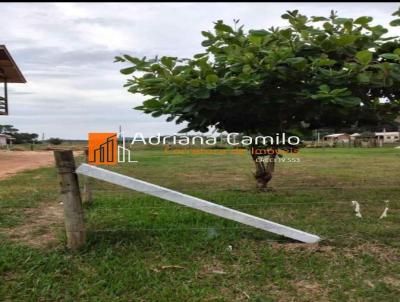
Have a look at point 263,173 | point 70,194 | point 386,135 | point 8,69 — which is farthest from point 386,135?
point 8,69

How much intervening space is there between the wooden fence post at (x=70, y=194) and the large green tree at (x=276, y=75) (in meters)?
0.87

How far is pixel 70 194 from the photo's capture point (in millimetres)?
4398

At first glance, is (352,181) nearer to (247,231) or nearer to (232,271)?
(247,231)

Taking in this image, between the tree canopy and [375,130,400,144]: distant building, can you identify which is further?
[375,130,400,144]: distant building

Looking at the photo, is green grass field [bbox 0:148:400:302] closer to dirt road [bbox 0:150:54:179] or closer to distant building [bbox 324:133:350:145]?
distant building [bbox 324:133:350:145]

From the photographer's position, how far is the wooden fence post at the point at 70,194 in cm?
439

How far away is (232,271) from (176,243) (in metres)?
0.88

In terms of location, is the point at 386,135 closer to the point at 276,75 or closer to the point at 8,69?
the point at 276,75

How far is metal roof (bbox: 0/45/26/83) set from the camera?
22.4m

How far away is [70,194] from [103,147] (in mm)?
1483

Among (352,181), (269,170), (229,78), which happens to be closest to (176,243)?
(229,78)

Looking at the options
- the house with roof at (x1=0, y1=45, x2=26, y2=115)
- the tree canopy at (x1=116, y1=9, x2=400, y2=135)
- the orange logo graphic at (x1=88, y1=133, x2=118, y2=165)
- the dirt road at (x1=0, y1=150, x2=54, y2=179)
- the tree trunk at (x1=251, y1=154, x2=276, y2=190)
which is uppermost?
the house with roof at (x1=0, y1=45, x2=26, y2=115)

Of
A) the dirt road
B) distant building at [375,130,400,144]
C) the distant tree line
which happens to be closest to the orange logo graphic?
distant building at [375,130,400,144]

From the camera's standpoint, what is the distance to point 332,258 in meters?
4.34
